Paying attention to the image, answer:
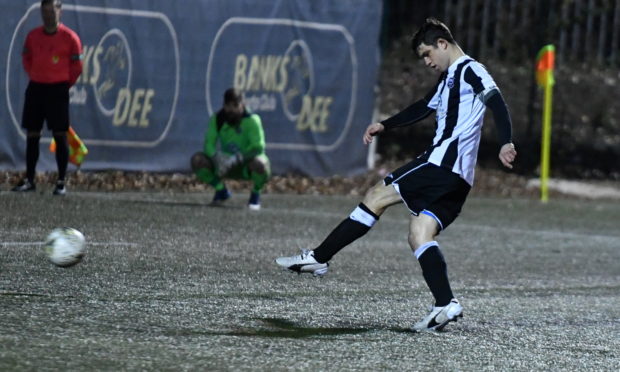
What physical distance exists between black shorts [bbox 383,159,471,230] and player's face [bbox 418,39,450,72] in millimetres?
540

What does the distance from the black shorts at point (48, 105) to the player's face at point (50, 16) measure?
582 millimetres

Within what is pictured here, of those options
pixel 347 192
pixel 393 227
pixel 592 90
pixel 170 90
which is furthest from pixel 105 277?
pixel 592 90

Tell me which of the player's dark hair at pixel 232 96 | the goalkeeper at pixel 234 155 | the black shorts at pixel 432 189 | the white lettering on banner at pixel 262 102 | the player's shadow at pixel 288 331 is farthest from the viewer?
the white lettering on banner at pixel 262 102

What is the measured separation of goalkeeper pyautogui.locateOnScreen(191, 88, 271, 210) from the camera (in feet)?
45.2

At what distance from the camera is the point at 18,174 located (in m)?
14.4

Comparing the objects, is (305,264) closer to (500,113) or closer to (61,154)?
(500,113)

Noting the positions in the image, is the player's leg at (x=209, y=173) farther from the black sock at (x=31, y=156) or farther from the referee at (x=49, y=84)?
the black sock at (x=31, y=156)

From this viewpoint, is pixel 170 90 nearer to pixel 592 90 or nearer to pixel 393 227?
pixel 393 227

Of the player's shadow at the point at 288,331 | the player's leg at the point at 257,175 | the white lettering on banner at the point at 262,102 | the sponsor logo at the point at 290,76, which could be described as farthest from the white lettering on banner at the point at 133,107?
the player's shadow at the point at 288,331

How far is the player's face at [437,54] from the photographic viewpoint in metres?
7.20

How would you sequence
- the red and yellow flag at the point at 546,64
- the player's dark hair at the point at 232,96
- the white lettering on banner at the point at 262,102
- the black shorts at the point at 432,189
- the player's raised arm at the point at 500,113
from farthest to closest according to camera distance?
the red and yellow flag at the point at 546,64 → the white lettering on banner at the point at 262,102 → the player's dark hair at the point at 232,96 → the black shorts at the point at 432,189 → the player's raised arm at the point at 500,113

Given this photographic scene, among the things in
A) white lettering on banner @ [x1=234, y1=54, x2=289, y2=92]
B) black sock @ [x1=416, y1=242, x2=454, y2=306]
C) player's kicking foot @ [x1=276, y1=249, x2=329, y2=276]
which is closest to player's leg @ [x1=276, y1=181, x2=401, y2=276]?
player's kicking foot @ [x1=276, y1=249, x2=329, y2=276]

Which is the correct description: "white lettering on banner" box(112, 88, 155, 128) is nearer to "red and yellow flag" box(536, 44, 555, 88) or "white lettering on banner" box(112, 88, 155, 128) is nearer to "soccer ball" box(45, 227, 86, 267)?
"red and yellow flag" box(536, 44, 555, 88)

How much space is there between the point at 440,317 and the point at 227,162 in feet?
23.7
